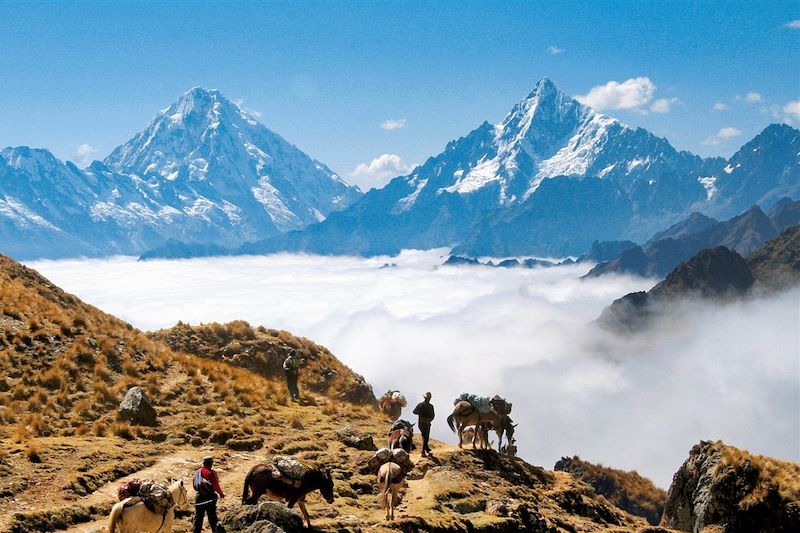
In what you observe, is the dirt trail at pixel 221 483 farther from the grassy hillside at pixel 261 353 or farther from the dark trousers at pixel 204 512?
the grassy hillside at pixel 261 353

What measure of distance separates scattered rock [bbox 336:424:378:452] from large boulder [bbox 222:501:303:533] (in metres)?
14.3

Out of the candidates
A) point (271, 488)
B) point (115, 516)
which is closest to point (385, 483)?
point (271, 488)

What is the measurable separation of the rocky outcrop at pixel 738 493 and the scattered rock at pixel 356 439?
14407mm

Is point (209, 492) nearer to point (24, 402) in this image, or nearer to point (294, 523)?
point (294, 523)

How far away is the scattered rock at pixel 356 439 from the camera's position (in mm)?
31522

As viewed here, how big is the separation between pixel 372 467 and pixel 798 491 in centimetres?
1606

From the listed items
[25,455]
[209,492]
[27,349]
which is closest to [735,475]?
[209,492]

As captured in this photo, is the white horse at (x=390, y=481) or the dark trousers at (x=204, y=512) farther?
the white horse at (x=390, y=481)

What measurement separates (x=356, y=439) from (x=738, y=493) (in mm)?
16658

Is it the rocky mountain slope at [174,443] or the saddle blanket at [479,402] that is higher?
the saddle blanket at [479,402]

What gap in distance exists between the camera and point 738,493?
25.5 m

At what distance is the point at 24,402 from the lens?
31.0 m

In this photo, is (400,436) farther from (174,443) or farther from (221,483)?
(174,443)

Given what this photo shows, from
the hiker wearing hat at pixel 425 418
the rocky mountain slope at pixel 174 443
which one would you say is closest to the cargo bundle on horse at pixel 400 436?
the hiker wearing hat at pixel 425 418
